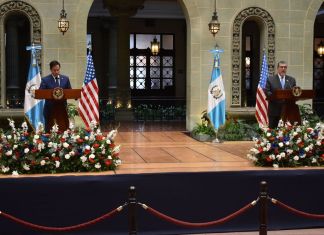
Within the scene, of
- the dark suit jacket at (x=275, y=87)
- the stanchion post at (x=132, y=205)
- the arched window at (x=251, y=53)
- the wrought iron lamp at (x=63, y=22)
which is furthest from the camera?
the arched window at (x=251, y=53)

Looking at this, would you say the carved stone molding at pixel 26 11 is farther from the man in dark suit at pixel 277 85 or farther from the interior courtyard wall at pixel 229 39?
the man in dark suit at pixel 277 85

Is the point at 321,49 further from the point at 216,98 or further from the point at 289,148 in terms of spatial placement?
the point at 289,148

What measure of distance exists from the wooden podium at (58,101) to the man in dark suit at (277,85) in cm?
370

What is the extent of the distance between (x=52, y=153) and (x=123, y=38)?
15242 millimetres

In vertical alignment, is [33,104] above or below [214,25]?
below

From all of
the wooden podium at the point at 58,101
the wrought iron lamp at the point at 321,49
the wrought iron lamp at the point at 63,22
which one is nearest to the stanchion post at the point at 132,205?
the wooden podium at the point at 58,101

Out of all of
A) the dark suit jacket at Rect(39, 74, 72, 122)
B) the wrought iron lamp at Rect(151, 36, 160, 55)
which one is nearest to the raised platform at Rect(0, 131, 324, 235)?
the dark suit jacket at Rect(39, 74, 72, 122)

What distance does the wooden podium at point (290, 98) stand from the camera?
10039 millimetres

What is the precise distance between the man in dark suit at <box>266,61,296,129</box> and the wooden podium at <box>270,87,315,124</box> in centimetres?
34

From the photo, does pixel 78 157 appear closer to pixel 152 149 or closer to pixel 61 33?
pixel 152 149

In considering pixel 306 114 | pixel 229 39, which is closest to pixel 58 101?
pixel 229 39

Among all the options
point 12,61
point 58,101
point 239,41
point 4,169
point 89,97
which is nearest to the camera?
point 4,169

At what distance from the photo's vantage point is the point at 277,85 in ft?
35.9

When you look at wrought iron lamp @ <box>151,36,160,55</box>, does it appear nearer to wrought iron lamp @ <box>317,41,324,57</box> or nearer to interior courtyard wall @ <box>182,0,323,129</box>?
wrought iron lamp @ <box>317,41,324,57</box>
